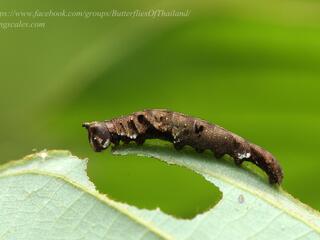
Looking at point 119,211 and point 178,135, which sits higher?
point 178,135

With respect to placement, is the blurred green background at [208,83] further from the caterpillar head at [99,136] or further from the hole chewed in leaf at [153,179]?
the caterpillar head at [99,136]

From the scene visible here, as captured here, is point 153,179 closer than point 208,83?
Yes

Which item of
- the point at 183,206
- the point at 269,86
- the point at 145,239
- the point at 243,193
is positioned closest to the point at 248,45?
the point at 269,86

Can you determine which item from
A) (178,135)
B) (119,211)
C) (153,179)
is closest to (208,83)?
(153,179)

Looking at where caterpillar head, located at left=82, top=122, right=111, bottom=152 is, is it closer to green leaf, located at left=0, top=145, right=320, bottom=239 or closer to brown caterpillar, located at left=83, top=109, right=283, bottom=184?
brown caterpillar, located at left=83, top=109, right=283, bottom=184

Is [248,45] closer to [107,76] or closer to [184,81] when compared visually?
[184,81]

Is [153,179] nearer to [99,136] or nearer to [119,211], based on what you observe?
[99,136]

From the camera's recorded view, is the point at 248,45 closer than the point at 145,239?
No
